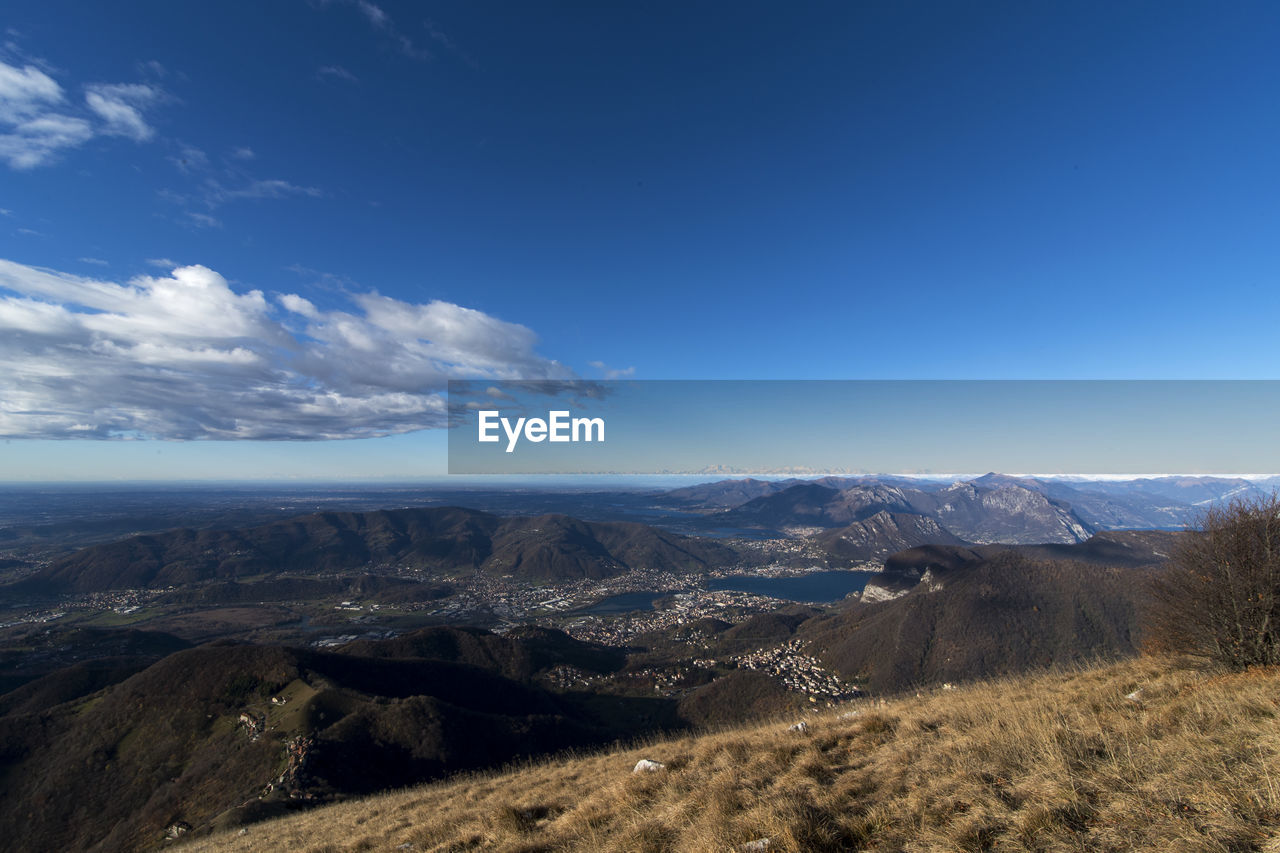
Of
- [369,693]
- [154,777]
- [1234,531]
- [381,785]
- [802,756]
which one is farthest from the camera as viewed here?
[369,693]

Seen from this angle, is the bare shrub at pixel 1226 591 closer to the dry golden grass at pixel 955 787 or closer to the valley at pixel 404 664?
the valley at pixel 404 664

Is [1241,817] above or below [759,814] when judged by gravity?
above

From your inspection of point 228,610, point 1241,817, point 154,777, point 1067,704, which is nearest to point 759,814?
point 1241,817

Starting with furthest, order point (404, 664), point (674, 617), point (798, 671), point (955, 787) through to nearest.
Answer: point (674, 617) → point (798, 671) → point (404, 664) → point (955, 787)

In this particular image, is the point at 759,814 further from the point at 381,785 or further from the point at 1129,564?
the point at 1129,564

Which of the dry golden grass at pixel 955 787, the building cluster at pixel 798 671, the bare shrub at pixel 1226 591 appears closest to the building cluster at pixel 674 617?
the building cluster at pixel 798 671

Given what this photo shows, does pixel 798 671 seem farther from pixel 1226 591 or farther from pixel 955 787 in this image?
pixel 955 787

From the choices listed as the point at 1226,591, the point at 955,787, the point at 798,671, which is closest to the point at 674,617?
the point at 798,671

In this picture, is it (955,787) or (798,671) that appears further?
(798,671)
